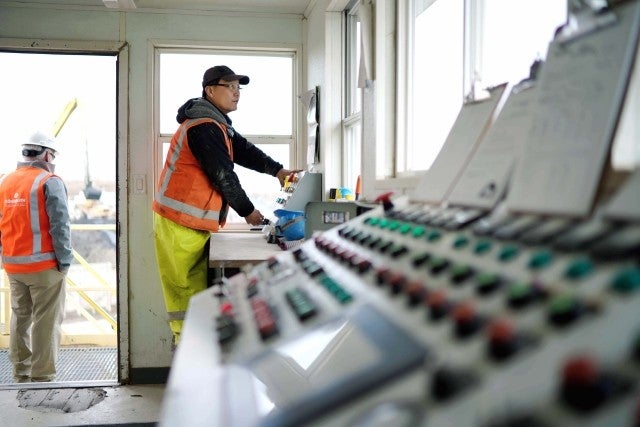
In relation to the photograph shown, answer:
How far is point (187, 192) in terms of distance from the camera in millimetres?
3066

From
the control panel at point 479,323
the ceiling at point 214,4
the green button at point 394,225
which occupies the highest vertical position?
the ceiling at point 214,4

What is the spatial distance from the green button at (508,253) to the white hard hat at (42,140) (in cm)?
410

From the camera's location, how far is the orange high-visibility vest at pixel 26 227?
384 centimetres

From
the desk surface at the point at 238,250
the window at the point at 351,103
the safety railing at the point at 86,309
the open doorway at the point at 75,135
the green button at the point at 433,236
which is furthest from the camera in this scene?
the open doorway at the point at 75,135

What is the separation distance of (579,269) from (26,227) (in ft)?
13.1

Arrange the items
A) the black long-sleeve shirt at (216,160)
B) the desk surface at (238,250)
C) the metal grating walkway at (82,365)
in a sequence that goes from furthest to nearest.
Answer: the metal grating walkway at (82,365) → the black long-sleeve shirt at (216,160) → the desk surface at (238,250)

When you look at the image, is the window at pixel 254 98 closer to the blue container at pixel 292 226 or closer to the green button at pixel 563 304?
the blue container at pixel 292 226

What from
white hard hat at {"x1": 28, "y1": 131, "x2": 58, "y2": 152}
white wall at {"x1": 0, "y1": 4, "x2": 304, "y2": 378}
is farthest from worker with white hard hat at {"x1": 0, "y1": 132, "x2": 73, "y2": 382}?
white wall at {"x1": 0, "y1": 4, "x2": 304, "y2": 378}

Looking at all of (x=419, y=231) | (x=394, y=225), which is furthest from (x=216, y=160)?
(x=419, y=231)

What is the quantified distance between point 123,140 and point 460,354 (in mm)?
3696

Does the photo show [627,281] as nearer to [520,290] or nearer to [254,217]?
[520,290]

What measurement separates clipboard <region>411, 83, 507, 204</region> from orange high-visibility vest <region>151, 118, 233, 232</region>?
2.11 m

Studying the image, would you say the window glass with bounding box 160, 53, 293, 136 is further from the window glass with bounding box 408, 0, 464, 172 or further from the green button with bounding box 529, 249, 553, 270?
the green button with bounding box 529, 249, 553, 270

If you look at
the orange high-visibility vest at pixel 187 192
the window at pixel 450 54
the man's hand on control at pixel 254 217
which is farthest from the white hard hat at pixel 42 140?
the window at pixel 450 54
